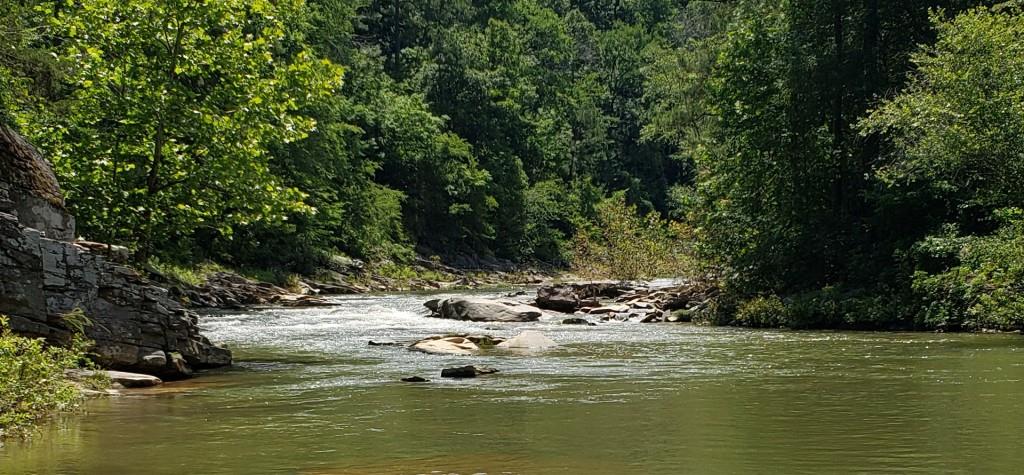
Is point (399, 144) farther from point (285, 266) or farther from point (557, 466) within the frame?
point (557, 466)

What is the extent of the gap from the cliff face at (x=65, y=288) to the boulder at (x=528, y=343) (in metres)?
5.57

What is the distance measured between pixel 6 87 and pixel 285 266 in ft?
75.1

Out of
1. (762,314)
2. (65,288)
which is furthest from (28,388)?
(762,314)

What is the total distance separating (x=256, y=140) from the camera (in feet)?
58.3

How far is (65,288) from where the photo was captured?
13.4 metres

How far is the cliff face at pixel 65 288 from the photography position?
1264cm

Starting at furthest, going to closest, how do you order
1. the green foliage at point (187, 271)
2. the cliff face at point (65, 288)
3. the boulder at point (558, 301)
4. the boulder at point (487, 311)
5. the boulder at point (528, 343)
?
the green foliage at point (187, 271)
the boulder at point (558, 301)
the boulder at point (487, 311)
the boulder at point (528, 343)
the cliff face at point (65, 288)

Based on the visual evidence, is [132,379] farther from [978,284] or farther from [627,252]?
[627,252]

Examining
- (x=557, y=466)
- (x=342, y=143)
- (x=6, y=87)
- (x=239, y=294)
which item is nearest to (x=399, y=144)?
(x=342, y=143)

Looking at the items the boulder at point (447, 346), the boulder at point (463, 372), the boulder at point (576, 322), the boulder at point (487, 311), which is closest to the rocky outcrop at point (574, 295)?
the boulder at point (487, 311)

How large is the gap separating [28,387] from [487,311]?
16836 mm

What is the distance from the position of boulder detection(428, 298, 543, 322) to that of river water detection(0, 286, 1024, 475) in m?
8.10

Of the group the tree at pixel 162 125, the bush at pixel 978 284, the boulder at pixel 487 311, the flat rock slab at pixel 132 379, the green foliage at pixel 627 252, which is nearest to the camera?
the flat rock slab at pixel 132 379

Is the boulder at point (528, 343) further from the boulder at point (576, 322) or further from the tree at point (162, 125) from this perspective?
the boulder at point (576, 322)
